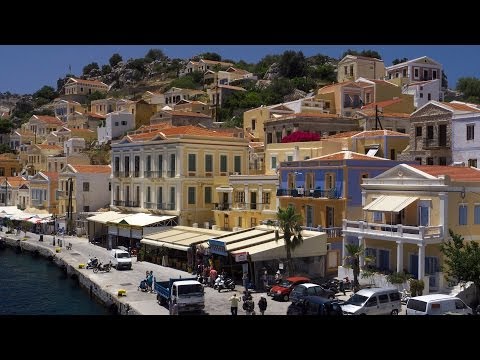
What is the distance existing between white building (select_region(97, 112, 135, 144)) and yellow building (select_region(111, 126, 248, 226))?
32874 mm

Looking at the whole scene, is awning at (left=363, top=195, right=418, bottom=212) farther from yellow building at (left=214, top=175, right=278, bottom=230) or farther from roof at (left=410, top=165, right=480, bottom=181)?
yellow building at (left=214, top=175, right=278, bottom=230)

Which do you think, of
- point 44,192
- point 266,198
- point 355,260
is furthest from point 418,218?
point 44,192

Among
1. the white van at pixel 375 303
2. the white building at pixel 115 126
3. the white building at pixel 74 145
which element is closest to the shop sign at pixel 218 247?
the white van at pixel 375 303

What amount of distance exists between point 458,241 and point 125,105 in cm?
7319

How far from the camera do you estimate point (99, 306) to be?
26.9 meters

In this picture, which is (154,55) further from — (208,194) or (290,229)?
(290,229)

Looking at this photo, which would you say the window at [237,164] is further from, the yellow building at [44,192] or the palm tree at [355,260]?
the yellow building at [44,192]

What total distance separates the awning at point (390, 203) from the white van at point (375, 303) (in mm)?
5191

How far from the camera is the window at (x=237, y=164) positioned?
4088 cm
